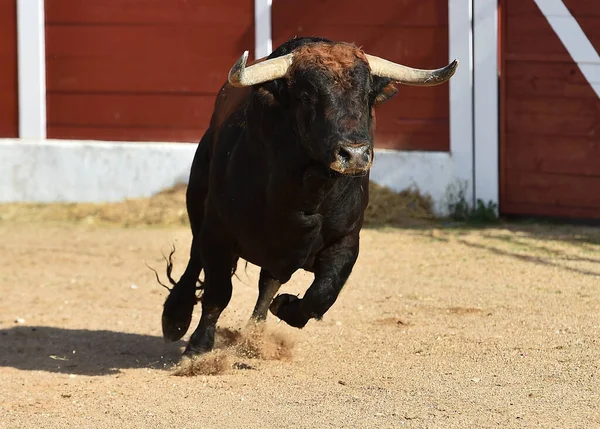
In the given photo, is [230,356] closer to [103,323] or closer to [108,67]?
[103,323]

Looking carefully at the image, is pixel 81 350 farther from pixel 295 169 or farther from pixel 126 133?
pixel 126 133

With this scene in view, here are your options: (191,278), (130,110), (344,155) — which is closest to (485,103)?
(130,110)

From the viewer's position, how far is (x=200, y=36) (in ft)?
37.2

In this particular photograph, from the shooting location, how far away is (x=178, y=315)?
21.0 ft

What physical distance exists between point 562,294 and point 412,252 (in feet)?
6.35

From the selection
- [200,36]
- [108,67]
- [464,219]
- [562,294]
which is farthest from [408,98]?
[562,294]

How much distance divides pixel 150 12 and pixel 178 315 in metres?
5.67

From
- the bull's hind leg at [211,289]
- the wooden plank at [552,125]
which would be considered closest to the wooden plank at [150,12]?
the wooden plank at [552,125]

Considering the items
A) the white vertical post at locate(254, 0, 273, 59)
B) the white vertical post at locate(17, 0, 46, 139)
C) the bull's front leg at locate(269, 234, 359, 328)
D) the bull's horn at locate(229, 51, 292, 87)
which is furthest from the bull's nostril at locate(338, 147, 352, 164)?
the white vertical post at locate(17, 0, 46, 139)

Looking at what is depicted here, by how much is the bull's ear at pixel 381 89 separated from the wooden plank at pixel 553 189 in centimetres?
524

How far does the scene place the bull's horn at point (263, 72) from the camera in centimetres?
508

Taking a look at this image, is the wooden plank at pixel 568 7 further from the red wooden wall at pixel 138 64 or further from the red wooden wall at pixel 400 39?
the red wooden wall at pixel 138 64

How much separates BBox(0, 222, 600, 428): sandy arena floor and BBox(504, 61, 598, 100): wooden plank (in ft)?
4.07

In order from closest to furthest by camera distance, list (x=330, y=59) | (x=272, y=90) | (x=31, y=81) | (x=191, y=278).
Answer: (x=330, y=59) → (x=272, y=90) → (x=191, y=278) → (x=31, y=81)
